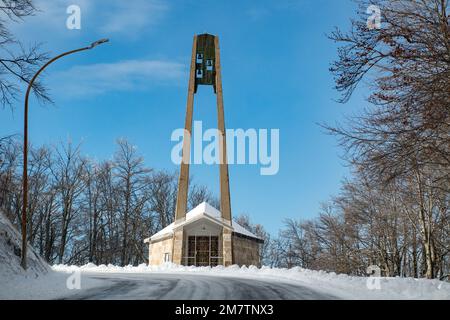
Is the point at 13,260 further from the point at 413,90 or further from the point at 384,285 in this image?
the point at 413,90

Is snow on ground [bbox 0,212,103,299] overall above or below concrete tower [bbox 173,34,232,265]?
below

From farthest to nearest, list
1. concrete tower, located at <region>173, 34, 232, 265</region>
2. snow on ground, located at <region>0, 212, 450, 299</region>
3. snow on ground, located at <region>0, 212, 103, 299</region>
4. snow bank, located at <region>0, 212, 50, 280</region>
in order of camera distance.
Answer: concrete tower, located at <region>173, 34, 232, 265</region> → snow bank, located at <region>0, 212, 50, 280</region> → snow on ground, located at <region>0, 212, 103, 299</region> → snow on ground, located at <region>0, 212, 450, 299</region>

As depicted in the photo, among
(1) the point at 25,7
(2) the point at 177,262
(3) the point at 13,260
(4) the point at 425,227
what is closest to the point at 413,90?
(1) the point at 25,7

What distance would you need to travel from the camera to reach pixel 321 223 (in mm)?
33406

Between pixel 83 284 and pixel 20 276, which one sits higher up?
pixel 20 276

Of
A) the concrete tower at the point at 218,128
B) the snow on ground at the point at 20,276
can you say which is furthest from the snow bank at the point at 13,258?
the concrete tower at the point at 218,128

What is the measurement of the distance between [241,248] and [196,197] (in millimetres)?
24030

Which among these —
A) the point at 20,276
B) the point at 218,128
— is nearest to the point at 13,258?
the point at 20,276

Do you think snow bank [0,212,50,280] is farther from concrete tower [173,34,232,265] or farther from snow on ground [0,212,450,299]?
concrete tower [173,34,232,265]

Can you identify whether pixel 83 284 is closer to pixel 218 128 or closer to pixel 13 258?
pixel 13 258

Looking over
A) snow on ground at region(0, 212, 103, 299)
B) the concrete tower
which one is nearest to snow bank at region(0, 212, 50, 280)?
snow on ground at region(0, 212, 103, 299)

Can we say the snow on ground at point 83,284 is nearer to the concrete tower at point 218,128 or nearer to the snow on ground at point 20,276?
the snow on ground at point 20,276

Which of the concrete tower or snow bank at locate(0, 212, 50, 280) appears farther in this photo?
the concrete tower

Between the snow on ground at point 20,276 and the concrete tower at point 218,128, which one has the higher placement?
the concrete tower at point 218,128
